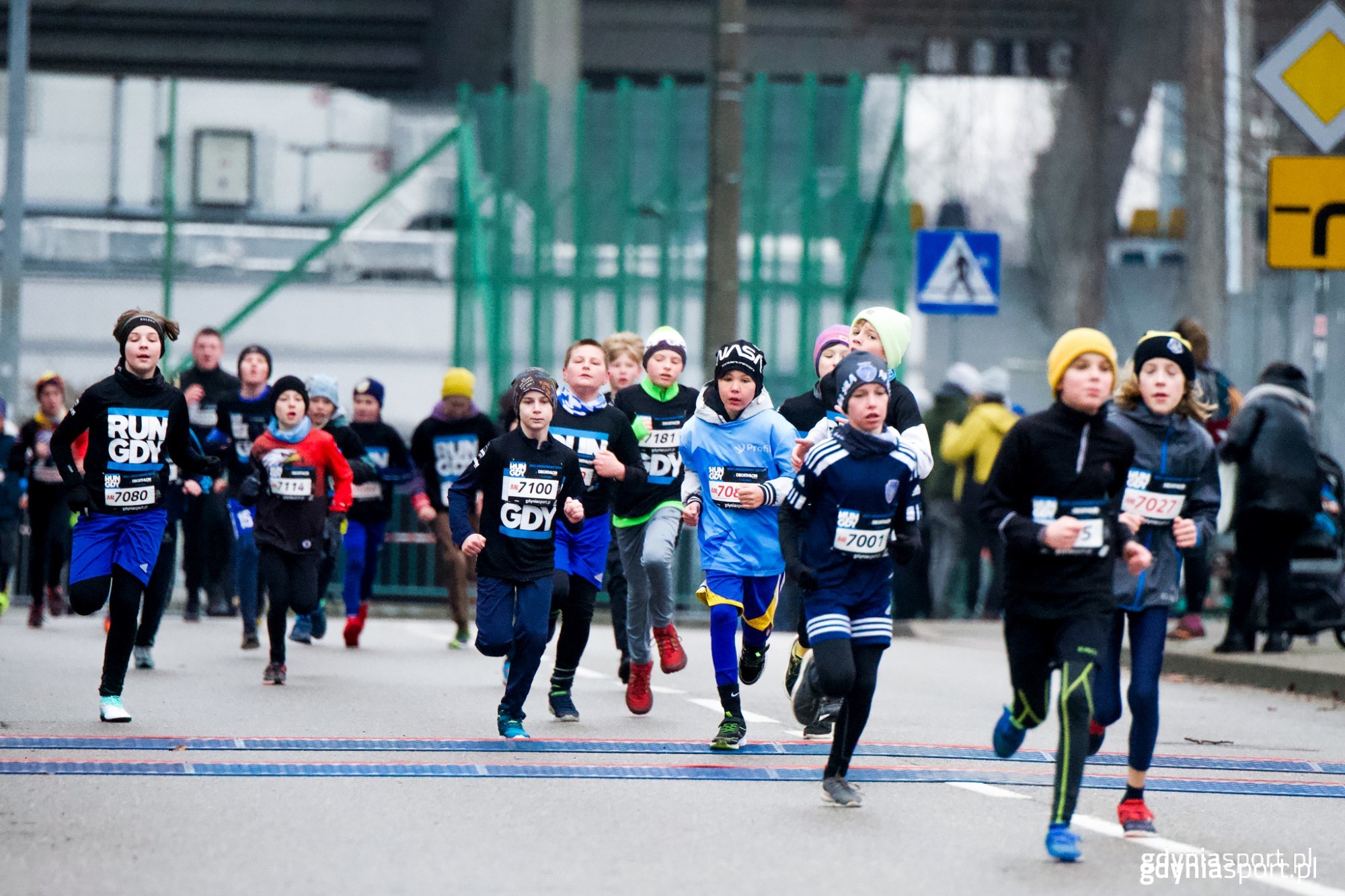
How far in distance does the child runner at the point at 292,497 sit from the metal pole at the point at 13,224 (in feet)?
29.3

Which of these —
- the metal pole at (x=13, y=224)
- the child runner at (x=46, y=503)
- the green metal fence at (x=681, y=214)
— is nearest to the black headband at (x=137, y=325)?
the child runner at (x=46, y=503)

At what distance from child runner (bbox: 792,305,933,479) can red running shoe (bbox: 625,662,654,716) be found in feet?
4.79

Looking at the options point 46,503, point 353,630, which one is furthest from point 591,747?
point 46,503

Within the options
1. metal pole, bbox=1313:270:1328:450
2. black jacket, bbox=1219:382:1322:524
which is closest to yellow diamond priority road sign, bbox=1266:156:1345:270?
metal pole, bbox=1313:270:1328:450

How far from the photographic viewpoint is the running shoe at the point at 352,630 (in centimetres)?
1462

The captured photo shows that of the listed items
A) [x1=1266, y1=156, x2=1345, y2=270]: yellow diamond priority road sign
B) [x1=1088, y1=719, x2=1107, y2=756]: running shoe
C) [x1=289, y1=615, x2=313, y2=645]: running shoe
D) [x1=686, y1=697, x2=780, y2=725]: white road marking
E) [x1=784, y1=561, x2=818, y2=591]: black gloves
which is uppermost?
[x1=1266, y1=156, x2=1345, y2=270]: yellow diamond priority road sign

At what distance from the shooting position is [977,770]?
30.3 feet

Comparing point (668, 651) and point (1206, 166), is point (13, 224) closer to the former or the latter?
point (668, 651)

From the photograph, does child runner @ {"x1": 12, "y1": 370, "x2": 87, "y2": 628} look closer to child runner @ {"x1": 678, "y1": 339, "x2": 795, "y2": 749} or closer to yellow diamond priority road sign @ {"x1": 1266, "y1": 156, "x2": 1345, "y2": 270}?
child runner @ {"x1": 678, "y1": 339, "x2": 795, "y2": 749}

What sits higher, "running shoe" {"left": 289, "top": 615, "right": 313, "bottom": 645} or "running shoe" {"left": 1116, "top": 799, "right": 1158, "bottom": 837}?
"running shoe" {"left": 289, "top": 615, "right": 313, "bottom": 645}

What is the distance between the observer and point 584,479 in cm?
1040

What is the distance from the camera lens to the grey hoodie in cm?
782

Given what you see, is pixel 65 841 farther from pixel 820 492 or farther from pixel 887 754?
pixel 887 754

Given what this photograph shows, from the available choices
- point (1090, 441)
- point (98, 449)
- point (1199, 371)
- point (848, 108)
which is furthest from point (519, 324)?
point (1090, 441)
